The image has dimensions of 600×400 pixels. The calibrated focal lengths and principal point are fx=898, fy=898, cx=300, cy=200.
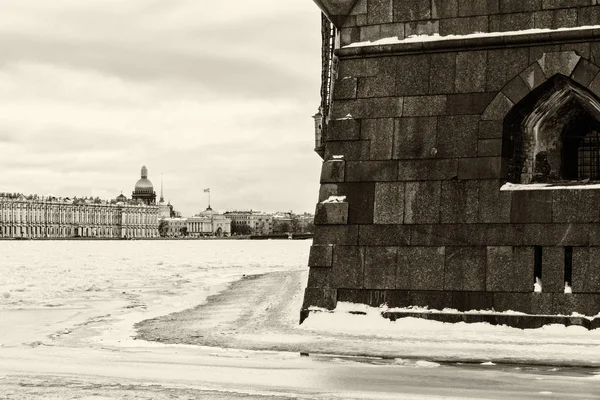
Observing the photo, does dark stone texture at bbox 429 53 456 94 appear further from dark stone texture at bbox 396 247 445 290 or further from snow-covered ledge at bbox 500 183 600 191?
dark stone texture at bbox 396 247 445 290

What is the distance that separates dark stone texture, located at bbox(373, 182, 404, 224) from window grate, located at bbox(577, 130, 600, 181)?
266cm

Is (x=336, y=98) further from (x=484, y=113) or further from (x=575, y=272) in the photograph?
(x=575, y=272)

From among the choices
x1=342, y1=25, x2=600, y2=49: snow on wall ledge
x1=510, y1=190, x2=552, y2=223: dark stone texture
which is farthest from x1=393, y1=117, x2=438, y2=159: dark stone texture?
x1=510, y1=190, x2=552, y2=223: dark stone texture

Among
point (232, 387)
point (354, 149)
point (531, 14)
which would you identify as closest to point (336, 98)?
point (354, 149)

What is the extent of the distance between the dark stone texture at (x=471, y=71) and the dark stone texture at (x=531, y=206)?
153cm

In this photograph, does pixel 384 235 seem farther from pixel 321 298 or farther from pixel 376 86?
pixel 376 86

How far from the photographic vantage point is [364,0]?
1262cm

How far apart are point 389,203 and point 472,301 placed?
5.66ft

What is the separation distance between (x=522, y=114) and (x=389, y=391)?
18.9ft

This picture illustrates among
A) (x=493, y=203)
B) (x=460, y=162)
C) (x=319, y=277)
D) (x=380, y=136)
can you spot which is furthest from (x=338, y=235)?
(x=493, y=203)

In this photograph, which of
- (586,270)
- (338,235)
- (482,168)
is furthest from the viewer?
(338,235)

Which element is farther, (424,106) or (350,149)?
(350,149)

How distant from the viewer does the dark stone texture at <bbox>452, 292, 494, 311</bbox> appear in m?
11.5

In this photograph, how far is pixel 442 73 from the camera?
1215 centimetres
